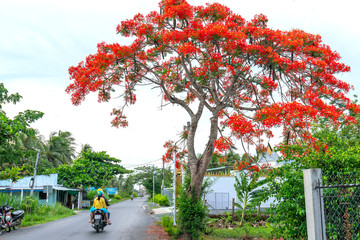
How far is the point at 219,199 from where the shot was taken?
26.0 m

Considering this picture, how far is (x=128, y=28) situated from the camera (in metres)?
10.4

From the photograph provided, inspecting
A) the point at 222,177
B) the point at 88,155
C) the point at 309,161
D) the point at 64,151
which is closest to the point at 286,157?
the point at 309,161

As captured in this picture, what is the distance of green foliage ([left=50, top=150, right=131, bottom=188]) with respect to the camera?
34750 mm

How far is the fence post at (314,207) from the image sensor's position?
387 cm

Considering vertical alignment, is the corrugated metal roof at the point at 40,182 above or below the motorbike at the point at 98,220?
above

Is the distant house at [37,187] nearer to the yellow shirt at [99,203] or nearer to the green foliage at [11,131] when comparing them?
the green foliage at [11,131]

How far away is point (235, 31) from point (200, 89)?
83.9 inches

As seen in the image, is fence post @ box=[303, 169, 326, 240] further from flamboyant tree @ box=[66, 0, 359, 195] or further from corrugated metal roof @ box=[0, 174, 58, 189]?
corrugated metal roof @ box=[0, 174, 58, 189]

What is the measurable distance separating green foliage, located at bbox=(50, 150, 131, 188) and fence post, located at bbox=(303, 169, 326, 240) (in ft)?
108

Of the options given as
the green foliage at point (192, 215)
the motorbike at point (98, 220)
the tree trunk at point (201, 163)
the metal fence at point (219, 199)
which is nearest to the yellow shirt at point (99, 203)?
the motorbike at point (98, 220)

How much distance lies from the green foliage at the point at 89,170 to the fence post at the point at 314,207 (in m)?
33.0

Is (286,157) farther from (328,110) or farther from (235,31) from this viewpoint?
(235,31)

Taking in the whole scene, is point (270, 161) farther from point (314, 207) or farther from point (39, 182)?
point (314, 207)

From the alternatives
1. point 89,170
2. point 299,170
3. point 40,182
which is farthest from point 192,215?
point 89,170
